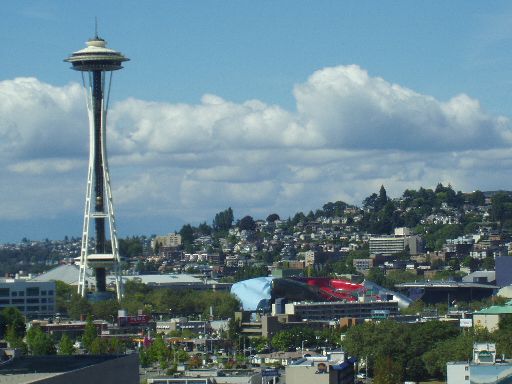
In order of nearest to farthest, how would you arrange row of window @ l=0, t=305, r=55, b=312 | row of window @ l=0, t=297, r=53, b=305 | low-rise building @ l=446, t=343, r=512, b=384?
1. low-rise building @ l=446, t=343, r=512, b=384
2. row of window @ l=0, t=297, r=53, b=305
3. row of window @ l=0, t=305, r=55, b=312

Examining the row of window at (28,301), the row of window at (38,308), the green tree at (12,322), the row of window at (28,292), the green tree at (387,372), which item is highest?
the row of window at (28,292)

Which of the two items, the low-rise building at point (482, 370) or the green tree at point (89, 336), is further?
the green tree at point (89, 336)

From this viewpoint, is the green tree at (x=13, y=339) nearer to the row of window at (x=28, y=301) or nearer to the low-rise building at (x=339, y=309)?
the row of window at (x=28, y=301)

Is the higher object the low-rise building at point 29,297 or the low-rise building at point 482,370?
the low-rise building at point 29,297

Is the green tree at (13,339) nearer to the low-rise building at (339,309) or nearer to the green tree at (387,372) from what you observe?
the green tree at (387,372)

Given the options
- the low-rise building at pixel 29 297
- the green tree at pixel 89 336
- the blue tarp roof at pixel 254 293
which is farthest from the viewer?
the blue tarp roof at pixel 254 293

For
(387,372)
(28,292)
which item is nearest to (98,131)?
(28,292)

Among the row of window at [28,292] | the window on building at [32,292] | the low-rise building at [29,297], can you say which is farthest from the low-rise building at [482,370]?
the window on building at [32,292]

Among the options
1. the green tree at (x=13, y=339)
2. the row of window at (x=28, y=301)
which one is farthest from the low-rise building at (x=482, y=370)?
the row of window at (x=28, y=301)

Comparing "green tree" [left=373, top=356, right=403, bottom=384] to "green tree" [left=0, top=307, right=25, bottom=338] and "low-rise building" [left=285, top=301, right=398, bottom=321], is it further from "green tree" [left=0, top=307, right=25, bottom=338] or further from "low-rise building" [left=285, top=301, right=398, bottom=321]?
"low-rise building" [left=285, top=301, right=398, bottom=321]

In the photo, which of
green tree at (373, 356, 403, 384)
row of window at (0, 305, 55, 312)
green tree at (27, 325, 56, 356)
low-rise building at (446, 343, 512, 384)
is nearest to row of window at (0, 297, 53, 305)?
row of window at (0, 305, 55, 312)

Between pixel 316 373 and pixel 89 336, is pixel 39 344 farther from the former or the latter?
pixel 316 373

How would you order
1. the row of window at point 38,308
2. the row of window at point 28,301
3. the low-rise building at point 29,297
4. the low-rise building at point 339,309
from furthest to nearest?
the row of window at point 38,308, the low-rise building at point 29,297, the row of window at point 28,301, the low-rise building at point 339,309
